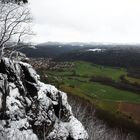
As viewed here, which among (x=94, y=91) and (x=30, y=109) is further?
(x=94, y=91)

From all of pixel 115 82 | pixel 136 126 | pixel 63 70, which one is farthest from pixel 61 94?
pixel 63 70

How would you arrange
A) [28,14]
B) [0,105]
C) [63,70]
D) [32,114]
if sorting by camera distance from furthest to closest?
[63,70], [28,14], [32,114], [0,105]

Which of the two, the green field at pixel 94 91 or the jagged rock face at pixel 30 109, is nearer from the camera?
the jagged rock face at pixel 30 109

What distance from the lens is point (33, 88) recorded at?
26.4 m

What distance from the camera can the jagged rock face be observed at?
23.1m

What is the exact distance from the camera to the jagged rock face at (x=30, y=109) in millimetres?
23141

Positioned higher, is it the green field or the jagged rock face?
the jagged rock face

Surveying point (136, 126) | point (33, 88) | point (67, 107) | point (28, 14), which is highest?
point (28, 14)

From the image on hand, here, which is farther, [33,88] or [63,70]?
[63,70]

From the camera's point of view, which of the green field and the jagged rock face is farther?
the green field

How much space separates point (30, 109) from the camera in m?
25.1

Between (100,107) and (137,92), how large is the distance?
116 feet

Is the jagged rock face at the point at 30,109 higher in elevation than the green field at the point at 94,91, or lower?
higher

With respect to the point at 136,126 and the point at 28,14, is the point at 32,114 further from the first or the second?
the point at 136,126
